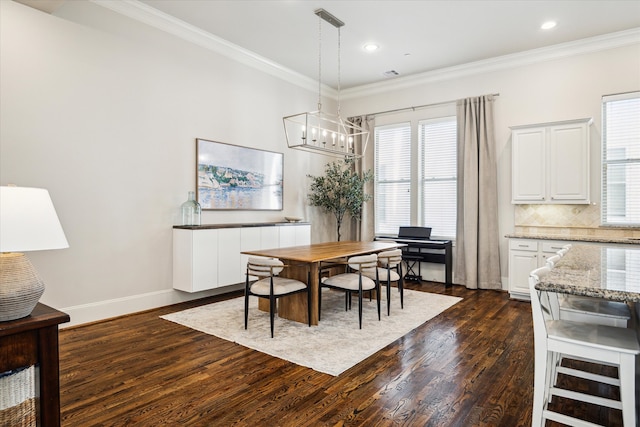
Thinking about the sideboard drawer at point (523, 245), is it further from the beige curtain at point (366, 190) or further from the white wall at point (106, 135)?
the white wall at point (106, 135)

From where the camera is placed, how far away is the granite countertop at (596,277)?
5.06 ft

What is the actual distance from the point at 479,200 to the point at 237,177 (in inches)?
149

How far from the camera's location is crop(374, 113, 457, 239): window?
21.2 feet

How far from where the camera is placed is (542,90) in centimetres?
557

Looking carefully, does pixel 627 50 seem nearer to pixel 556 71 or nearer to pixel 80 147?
pixel 556 71

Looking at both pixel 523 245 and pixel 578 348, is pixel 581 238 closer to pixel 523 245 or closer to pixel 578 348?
pixel 523 245

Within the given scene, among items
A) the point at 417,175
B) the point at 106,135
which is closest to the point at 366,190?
the point at 417,175

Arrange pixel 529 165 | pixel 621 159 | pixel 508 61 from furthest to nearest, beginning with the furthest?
pixel 508 61 < pixel 529 165 < pixel 621 159

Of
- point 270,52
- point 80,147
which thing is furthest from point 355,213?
point 80,147

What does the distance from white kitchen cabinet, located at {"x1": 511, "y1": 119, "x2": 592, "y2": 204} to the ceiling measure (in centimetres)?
123

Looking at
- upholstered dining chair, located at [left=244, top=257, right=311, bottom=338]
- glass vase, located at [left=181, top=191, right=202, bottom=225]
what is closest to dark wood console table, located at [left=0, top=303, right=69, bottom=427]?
upholstered dining chair, located at [left=244, top=257, right=311, bottom=338]

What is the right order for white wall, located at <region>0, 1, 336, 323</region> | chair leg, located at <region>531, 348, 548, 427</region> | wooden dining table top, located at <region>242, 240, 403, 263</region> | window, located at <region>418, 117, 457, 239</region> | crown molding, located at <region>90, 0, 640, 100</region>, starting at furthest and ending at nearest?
window, located at <region>418, 117, 457, 239</region> < crown molding, located at <region>90, 0, 640, 100</region> < wooden dining table top, located at <region>242, 240, 403, 263</region> < white wall, located at <region>0, 1, 336, 323</region> < chair leg, located at <region>531, 348, 548, 427</region>

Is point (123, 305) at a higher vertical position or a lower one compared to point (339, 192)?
lower

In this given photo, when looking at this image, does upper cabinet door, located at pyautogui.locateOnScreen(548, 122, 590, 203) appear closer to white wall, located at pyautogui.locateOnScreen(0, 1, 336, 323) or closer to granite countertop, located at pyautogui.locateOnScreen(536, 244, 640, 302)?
granite countertop, located at pyautogui.locateOnScreen(536, 244, 640, 302)
